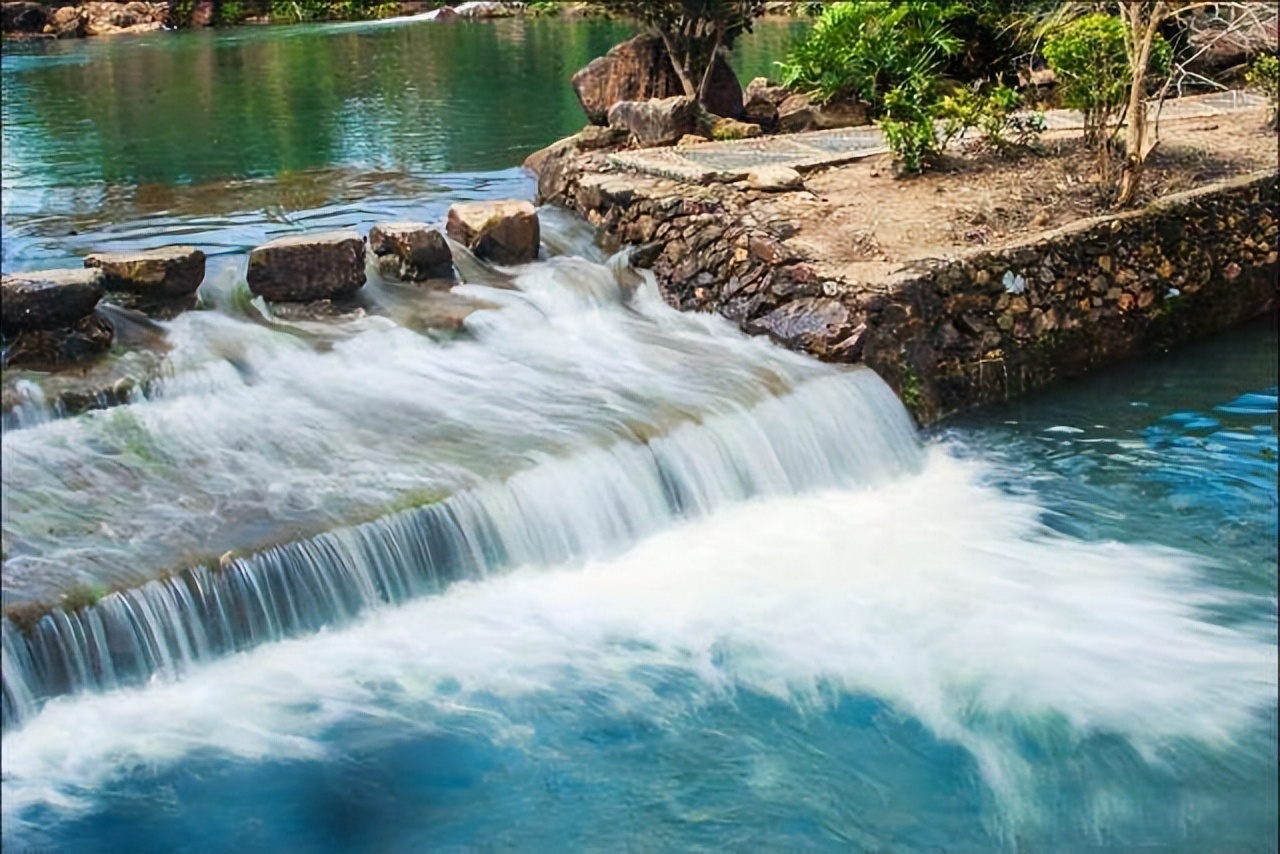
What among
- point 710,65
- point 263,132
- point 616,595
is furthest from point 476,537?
point 263,132

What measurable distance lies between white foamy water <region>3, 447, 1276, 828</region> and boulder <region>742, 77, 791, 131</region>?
29.1 ft

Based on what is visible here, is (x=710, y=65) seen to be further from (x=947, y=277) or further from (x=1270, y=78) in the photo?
(x=947, y=277)

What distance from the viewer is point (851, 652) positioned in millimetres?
6770

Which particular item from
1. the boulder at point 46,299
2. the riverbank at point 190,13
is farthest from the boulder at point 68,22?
the boulder at point 46,299

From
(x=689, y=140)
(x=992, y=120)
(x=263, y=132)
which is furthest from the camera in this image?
(x=263, y=132)

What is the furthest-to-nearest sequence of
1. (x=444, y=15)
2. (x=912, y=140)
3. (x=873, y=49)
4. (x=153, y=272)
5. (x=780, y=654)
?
(x=444, y=15) → (x=873, y=49) → (x=912, y=140) → (x=153, y=272) → (x=780, y=654)

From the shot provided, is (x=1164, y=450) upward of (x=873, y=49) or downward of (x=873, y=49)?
downward

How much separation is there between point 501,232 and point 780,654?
5.51 m

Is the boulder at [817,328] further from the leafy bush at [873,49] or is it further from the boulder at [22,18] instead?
the boulder at [22,18]

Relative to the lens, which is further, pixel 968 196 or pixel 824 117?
pixel 824 117

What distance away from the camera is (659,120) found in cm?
1409

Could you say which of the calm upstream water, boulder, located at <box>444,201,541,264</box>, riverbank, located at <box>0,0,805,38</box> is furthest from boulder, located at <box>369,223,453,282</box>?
riverbank, located at <box>0,0,805,38</box>

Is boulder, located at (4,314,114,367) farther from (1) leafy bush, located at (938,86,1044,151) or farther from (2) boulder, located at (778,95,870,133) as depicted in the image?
(2) boulder, located at (778,95,870,133)

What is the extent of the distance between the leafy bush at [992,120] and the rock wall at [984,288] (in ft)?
6.21
